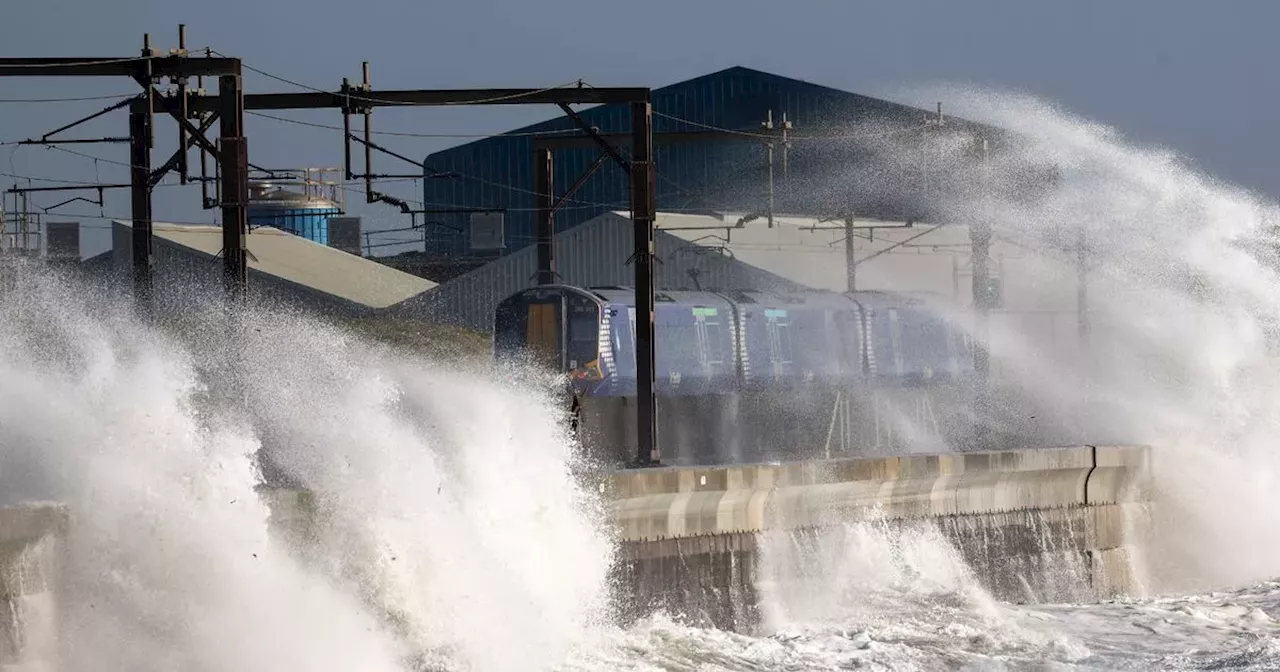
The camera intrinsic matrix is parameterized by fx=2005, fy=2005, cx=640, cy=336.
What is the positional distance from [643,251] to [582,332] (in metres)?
9.97

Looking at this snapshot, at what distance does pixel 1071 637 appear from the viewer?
19.8m

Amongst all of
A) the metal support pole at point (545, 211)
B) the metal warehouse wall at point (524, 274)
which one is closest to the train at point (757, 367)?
the metal support pole at point (545, 211)

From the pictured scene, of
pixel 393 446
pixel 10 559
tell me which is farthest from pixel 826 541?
pixel 10 559

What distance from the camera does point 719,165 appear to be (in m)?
59.3

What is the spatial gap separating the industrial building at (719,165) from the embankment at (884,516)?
28930 millimetres

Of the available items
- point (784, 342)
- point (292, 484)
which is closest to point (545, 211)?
point (784, 342)

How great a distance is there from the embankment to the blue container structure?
150 feet

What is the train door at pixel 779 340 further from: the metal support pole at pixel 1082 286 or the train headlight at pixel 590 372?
the metal support pole at pixel 1082 286

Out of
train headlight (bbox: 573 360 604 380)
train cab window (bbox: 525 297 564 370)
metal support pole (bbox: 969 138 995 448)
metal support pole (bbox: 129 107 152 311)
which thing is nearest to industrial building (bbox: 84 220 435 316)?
train cab window (bbox: 525 297 564 370)

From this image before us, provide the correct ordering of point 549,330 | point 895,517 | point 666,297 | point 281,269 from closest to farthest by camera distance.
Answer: point 895,517, point 549,330, point 666,297, point 281,269

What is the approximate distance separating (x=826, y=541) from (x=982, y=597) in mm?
2356

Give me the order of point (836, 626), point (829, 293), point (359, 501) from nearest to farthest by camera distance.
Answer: point (359, 501) → point (836, 626) → point (829, 293)

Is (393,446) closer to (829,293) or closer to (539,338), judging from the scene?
(539,338)

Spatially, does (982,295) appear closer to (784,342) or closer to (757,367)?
(784,342)
